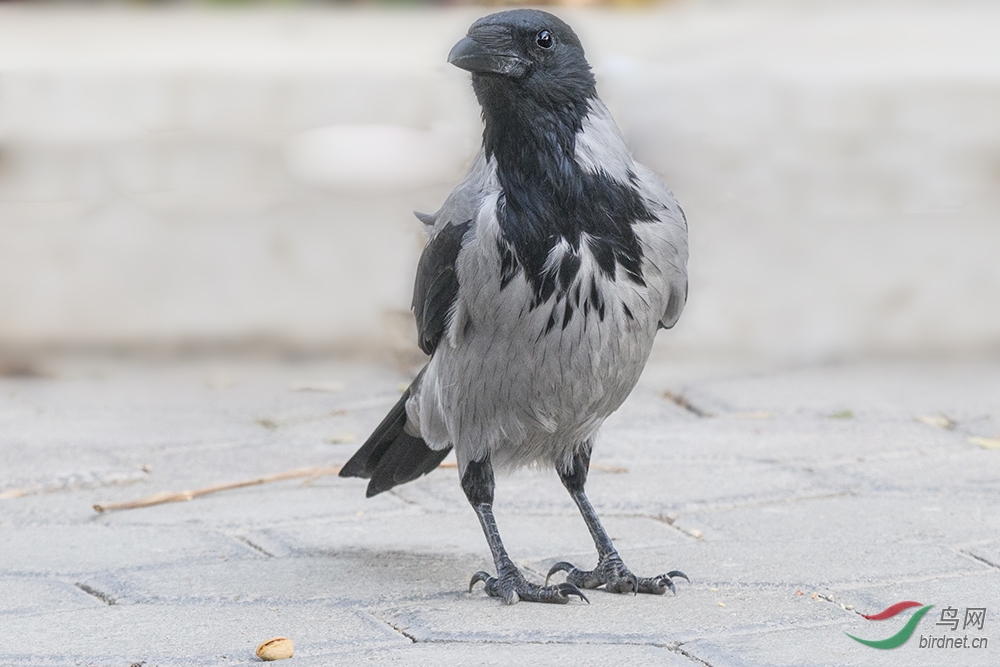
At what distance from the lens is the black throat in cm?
337

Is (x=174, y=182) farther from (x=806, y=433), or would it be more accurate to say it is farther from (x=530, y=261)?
(x=530, y=261)

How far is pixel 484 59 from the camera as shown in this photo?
3.23 meters

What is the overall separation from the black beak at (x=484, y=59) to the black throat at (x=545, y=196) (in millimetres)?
77

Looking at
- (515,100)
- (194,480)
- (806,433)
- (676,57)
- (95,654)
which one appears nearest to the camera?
(95,654)

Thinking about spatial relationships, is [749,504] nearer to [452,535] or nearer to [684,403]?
[452,535]

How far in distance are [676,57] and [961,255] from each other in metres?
1.62

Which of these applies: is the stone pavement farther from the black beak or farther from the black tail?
the black beak

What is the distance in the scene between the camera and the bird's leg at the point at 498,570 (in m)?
3.49

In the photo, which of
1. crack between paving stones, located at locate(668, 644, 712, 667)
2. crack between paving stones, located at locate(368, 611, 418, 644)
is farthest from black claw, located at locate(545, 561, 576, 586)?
crack between paving stones, located at locate(668, 644, 712, 667)

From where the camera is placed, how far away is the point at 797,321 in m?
6.73

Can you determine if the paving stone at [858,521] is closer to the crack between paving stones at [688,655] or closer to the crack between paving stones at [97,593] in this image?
the crack between paving stones at [688,655]

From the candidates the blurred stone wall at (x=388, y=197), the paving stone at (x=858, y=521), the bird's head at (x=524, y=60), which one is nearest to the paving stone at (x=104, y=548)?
the paving stone at (x=858, y=521)

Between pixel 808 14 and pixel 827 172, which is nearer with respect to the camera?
pixel 827 172

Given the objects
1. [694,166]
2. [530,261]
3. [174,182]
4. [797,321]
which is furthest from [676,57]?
[530,261]
